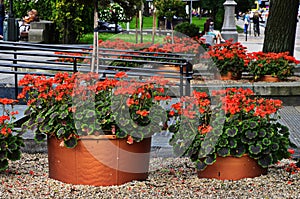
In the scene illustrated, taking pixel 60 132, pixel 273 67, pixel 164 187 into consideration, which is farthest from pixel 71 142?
pixel 273 67

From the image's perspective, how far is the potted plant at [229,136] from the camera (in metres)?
5.40

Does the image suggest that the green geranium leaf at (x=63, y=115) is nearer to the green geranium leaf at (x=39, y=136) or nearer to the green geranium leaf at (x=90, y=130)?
the green geranium leaf at (x=90, y=130)

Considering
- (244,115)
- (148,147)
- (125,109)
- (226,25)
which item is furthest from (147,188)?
(226,25)

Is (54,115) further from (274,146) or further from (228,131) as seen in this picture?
(274,146)

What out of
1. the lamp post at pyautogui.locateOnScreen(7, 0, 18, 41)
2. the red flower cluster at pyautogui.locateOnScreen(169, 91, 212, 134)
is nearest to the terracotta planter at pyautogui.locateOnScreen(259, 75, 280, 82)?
the red flower cluster at pyautogui.locateOnScreen(169, 91, 212, 134)

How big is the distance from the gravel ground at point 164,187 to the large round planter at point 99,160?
68 mm

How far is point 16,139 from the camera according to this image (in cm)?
570

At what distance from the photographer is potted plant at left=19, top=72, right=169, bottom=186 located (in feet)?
17.4

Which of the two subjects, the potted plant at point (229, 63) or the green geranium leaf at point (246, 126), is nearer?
the green geranium leaf at point (246, 126)

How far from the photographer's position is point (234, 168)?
5539 millimetres

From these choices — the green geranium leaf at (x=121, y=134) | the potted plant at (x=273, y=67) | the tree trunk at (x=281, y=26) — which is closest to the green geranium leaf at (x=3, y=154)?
the green geranium leaf at (x=121, y=134)

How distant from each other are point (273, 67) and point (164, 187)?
6.82m

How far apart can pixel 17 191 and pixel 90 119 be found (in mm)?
876

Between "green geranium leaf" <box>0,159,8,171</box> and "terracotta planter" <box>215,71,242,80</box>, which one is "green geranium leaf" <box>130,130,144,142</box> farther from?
"terracotta planter" <box>215,71,242,80</box>
